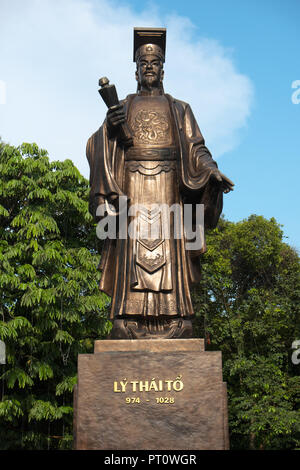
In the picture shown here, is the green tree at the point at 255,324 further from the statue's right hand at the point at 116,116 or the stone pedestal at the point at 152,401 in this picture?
the statue's right hand at the point at 116,116

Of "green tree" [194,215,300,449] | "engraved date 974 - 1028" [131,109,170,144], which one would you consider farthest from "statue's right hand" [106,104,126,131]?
"green tree" [194,215,300,449]

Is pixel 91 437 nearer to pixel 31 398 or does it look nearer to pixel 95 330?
pixel 31 398

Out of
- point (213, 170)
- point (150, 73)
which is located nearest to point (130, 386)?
point (213, 170)

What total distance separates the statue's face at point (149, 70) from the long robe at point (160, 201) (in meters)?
0.46

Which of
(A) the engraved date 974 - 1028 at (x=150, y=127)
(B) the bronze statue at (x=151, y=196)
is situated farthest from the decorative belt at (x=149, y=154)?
(A) the engraved date 974 - 1028 at (x=150, y=127)

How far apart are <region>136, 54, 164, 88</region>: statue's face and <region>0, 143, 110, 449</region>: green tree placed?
9266 millimetres

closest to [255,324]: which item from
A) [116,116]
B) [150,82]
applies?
[150,82]

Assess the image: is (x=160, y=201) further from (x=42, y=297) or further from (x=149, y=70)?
(x=42, y=297)

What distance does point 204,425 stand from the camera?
5504 millimetres

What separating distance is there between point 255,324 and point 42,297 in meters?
8.70

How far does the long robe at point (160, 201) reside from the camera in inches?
255

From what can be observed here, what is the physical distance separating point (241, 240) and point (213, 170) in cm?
1792

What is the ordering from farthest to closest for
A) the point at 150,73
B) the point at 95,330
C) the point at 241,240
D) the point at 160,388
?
the point at 241,240 → the point at 95,330 → the point at 150,73 → the point at 160,388
